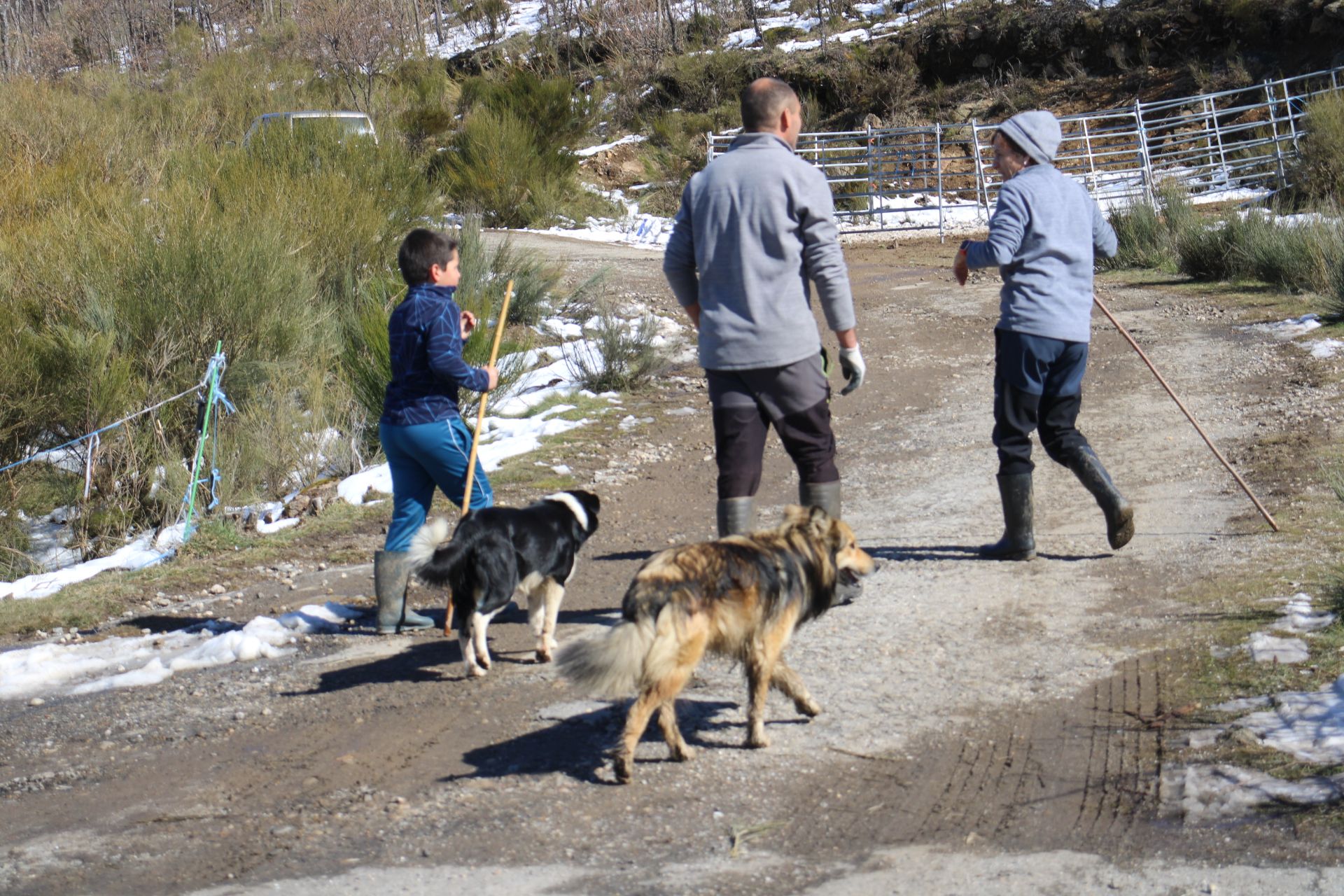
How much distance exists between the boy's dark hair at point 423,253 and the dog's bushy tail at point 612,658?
214 cm

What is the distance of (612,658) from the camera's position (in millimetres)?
3844

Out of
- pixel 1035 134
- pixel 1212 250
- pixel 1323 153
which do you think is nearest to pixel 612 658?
pixel 1035 134

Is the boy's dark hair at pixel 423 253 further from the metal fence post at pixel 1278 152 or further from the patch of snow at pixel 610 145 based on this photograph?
the patch of snow at pixel 610 145

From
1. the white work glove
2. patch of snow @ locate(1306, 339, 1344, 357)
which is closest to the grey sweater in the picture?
the white work glove

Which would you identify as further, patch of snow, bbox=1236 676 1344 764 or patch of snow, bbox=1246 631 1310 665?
patch of snow, bbox=1246 631 1310 665

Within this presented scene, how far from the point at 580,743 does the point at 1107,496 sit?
2.90 meters

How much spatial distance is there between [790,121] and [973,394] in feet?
20.2

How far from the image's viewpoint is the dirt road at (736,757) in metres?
3.56

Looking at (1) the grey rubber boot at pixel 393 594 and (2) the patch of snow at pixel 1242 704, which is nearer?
(2) the patch of snow at pixel 1242 704

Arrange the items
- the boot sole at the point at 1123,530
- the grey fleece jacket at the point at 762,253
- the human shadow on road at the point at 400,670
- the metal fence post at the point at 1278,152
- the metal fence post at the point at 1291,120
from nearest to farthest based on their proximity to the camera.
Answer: the grey fleece jacket at the point at 762,253 < the human shadow on road at the point at 400,670 < the boot sole at the point at 1123,530 < the metal fence post at the point at 1278,152 < the metal fence post at the point at 1291,120

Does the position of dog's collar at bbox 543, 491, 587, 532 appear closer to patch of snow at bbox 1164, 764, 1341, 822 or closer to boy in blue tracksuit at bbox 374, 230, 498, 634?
boy in blue tracksuit at bbox 374, 230, 498, 634

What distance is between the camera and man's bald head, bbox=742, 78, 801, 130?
4.76m

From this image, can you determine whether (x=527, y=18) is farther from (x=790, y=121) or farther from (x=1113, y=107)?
(x=790, y=121)

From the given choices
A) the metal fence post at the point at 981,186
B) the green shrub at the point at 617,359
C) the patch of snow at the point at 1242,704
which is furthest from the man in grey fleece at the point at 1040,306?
the metal fence post at the point at 981,186
